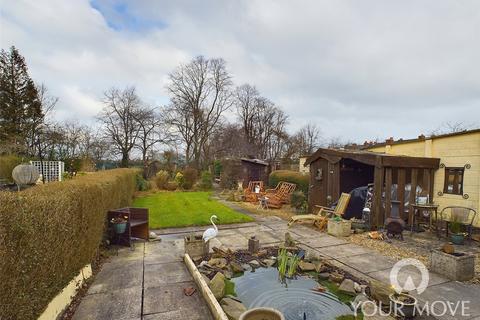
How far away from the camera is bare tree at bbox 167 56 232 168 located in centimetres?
3086

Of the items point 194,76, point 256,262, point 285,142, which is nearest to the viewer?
point 256,262

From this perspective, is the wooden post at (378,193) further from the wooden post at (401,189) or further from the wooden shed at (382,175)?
the wooden post at (401,189)

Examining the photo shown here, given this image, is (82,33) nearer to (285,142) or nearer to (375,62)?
(375,62)

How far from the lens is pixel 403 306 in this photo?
3695mm

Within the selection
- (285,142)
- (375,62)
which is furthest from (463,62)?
(285,142)

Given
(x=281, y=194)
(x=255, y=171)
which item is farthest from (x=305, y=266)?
(x=255, y=171)

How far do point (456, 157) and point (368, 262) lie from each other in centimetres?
503

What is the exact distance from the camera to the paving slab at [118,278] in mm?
4629

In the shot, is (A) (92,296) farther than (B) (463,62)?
No

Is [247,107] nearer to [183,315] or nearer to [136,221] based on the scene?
[136,221]

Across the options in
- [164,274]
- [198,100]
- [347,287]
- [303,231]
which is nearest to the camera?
[347,287]

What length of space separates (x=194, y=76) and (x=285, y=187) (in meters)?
22.0

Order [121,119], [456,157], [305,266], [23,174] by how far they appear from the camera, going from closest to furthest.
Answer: [305,266] < [456,157] < [23,174] < [121,119]

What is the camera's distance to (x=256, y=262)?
19.1 feet
